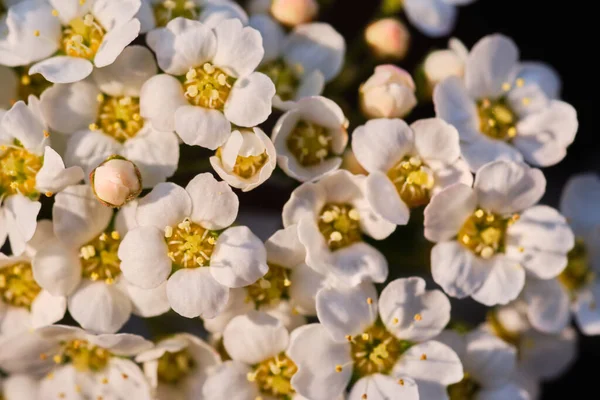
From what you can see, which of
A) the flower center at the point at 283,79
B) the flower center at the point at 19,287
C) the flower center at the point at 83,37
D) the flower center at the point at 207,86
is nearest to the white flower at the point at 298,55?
the flower center at the point at 283,79

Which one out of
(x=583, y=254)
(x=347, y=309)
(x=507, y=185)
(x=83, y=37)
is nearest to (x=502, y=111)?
(x=507, y=185)

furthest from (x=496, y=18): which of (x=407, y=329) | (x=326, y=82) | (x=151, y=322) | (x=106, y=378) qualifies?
(x=106, y=378)

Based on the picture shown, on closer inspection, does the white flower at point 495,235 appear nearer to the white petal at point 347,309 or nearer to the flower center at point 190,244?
the white petal at point 347,309

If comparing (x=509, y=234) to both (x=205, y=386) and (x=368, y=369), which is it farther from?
(x=205, y=386)

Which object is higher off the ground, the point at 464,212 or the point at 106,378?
the point at 464,212

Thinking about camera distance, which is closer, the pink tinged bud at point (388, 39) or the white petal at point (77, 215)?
the white petal at point (77, 215)

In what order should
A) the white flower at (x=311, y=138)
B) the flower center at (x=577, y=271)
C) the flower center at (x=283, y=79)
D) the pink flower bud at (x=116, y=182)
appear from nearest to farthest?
1. the pink flower bud at (x=116, y=182)
2. the white flower at (x=311, y=138)
3. the flower center at (x=283, y=79)
4. the flower center at (x=577, y=271)
